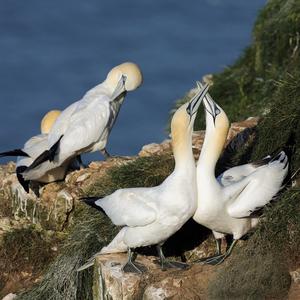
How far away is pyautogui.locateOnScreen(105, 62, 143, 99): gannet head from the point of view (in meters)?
12.2

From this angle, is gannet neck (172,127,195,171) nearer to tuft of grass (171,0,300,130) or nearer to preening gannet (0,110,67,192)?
preening gannet (0,110,67,192)

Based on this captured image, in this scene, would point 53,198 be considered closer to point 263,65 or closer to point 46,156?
point 46,156

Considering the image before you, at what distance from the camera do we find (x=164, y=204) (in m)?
9.27

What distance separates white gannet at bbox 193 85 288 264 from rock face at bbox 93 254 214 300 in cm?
29

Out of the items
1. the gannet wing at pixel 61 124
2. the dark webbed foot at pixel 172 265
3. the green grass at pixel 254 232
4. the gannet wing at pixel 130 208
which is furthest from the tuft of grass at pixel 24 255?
the dark webbed foot at pixel 172 265

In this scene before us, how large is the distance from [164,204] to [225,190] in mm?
526

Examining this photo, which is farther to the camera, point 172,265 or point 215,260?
point 215,260

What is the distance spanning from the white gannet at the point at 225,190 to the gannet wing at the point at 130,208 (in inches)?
14.9

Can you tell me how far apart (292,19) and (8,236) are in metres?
5.93

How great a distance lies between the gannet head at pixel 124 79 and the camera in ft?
39.9

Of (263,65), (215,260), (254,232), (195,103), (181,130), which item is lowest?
(215,260)

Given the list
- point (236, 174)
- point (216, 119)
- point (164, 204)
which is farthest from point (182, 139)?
point (236, 174)

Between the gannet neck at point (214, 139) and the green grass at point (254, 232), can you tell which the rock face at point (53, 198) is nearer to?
the green grass at point (254, 232)

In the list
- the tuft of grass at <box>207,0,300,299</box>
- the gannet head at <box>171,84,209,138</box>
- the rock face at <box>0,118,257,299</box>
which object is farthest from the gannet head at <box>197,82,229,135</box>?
the rock face at <box>0,118,257,299</box>
